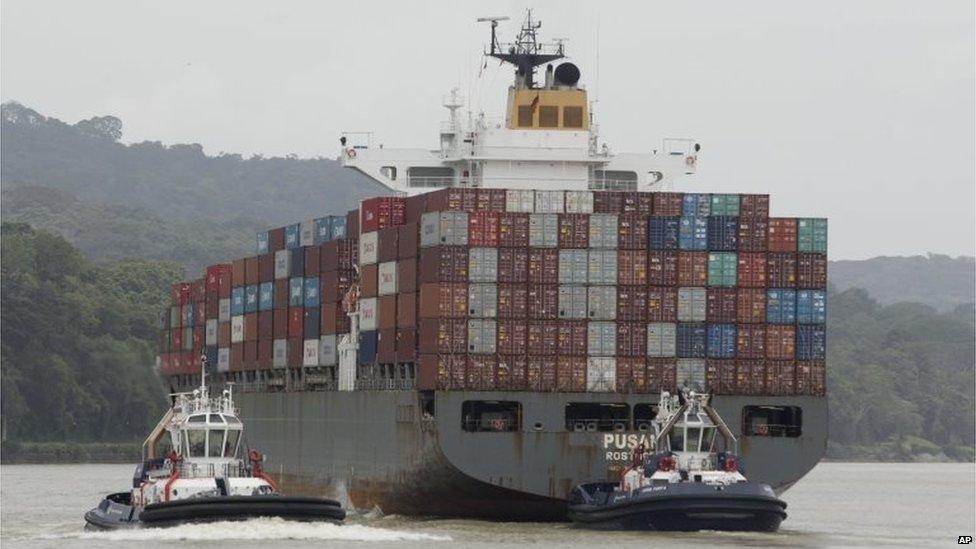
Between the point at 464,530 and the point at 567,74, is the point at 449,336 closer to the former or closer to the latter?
the point at 464,530

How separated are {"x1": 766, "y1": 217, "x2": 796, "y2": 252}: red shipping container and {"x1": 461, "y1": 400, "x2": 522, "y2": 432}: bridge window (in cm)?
939

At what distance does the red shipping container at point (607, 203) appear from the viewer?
2906 inches

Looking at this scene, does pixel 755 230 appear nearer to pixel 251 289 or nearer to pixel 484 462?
pixel 484 462

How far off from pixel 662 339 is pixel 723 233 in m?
3.89

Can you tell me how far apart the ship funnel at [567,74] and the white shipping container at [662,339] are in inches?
496

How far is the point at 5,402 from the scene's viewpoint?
15150 centimetres

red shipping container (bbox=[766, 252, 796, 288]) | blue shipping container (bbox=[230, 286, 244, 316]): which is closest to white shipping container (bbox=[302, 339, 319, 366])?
blue shipping container (bbox=[230, 286, 244, 316])

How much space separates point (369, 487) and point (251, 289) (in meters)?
15.5

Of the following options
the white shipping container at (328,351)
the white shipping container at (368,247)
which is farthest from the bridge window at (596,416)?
the white shipping container at (328,351)

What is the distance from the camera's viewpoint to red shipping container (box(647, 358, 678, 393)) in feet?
234

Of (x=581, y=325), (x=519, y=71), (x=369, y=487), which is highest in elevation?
(x=519, y=71)

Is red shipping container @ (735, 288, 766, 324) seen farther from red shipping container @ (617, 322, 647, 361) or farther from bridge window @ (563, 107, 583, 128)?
bridge window @ (563, 107, 583, 128)

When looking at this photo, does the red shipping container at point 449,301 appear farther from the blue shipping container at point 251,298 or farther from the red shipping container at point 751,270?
the blue shipping container at point 251,298

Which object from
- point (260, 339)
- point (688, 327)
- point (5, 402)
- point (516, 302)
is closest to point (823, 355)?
point (688, 327)
